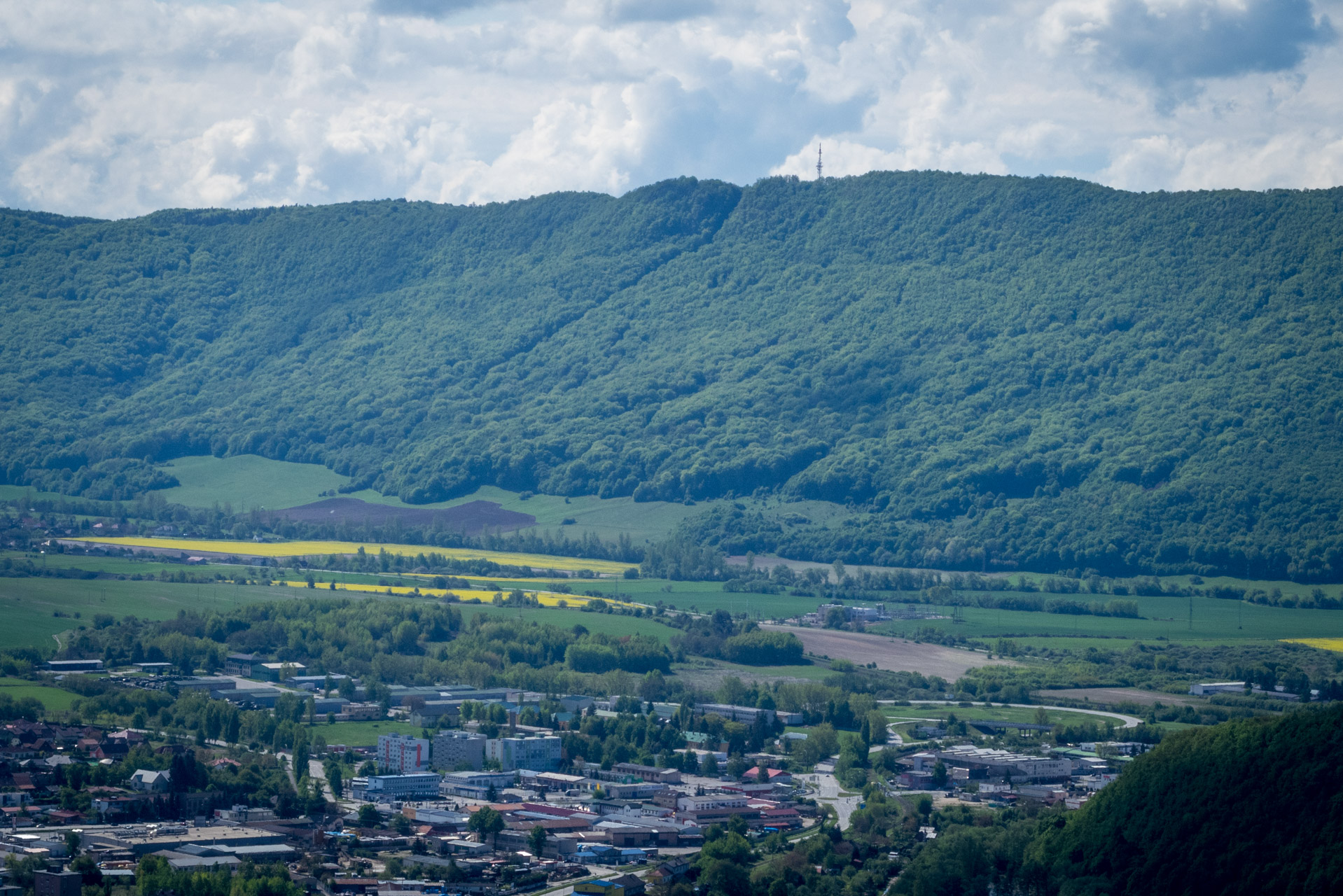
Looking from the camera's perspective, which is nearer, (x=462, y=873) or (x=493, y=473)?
(x=462, y=873)

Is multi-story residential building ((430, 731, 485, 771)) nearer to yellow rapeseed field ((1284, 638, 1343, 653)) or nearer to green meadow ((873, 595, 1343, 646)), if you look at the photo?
green meadow ((873, 595, 1343, 646))

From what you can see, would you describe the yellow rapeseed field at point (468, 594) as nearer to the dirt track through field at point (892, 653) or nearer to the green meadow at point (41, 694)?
the dirt track through field at point (892, 653)

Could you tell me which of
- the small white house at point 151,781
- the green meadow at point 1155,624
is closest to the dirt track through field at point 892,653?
the green meadow at point 1155,624

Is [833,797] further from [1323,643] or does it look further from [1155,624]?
[1155,624]

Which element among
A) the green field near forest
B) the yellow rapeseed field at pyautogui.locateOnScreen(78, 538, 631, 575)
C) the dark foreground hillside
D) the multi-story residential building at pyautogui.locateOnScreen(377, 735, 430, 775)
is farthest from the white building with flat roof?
the yellow rapeseed field at pyautogui.locateOnScreen(78, 538, 631, 575)

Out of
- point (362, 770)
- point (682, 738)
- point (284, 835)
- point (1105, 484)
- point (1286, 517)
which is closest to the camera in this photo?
point (284, 835)

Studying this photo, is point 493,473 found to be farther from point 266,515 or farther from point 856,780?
point 856,780

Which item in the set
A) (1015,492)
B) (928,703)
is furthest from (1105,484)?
(928,703)
